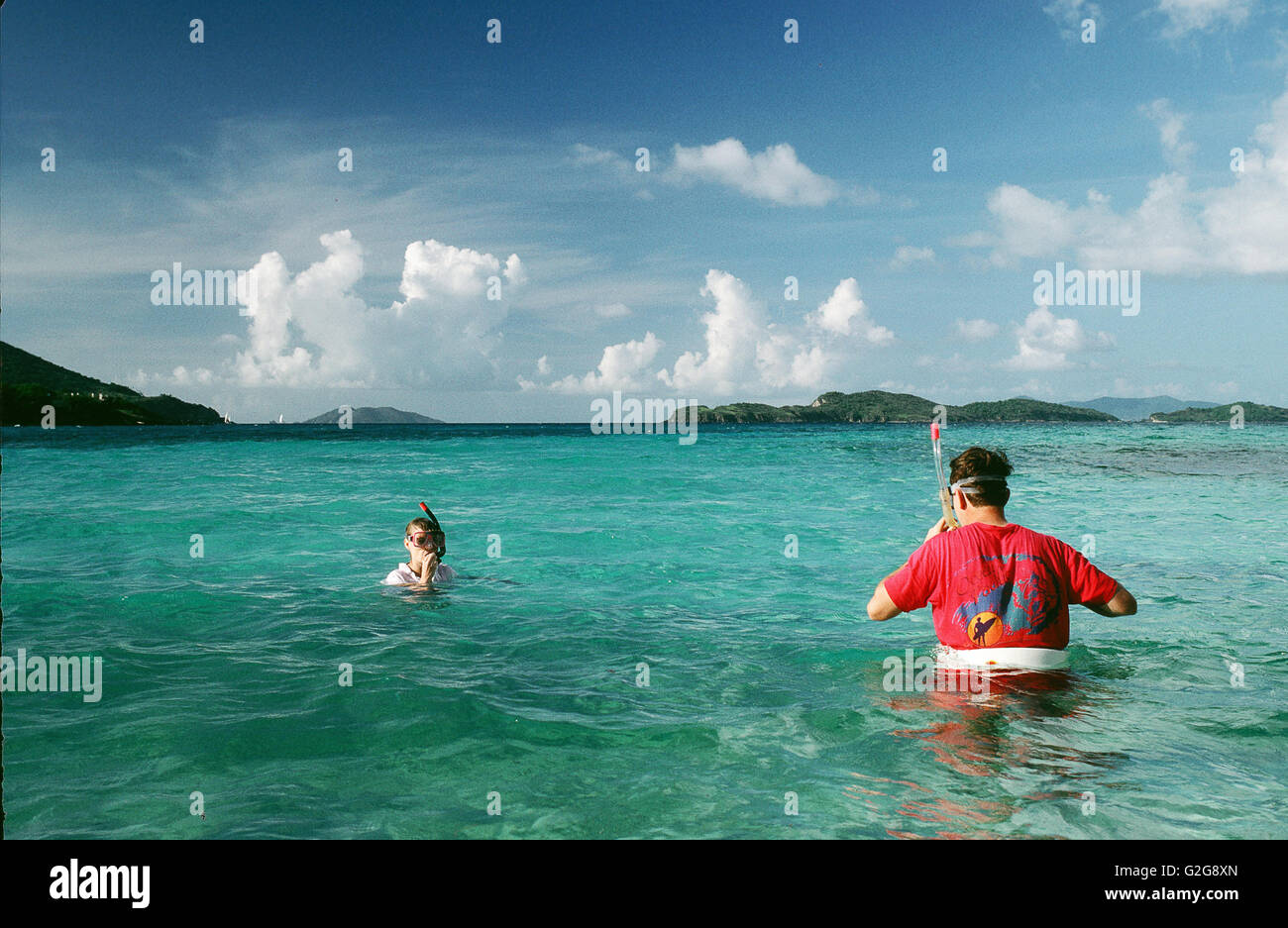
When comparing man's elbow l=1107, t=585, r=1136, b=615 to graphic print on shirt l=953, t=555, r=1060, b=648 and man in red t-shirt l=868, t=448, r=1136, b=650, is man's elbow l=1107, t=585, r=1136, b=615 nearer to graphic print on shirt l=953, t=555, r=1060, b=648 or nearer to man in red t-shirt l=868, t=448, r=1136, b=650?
man in red t-shirt l=868, t=448, r=1136, b=650

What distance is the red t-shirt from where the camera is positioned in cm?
585

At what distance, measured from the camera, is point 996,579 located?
592 centimetres

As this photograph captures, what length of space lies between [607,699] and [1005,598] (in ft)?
11.0

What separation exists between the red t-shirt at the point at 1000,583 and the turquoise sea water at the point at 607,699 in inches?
23.1

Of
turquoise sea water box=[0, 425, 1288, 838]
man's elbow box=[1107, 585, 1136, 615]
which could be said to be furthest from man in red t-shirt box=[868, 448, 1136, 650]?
turquoise sea water box=[0, 425, 1288, 838]

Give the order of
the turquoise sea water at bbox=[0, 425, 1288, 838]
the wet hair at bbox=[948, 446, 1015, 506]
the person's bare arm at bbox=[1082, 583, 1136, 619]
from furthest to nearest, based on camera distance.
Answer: the wet hair at bbox=[948, 446, 1015, 506], the person's bare arm at bbox=[1082, 583, 1136, 619], the turquoise sea water at bbox=[0, 425, 1288, 838]

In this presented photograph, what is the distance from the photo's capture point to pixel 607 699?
7.07 metres

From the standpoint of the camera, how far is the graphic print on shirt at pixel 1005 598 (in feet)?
19.2

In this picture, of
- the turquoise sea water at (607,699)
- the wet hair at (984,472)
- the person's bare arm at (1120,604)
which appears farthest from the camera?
the wet hair at (984,472)

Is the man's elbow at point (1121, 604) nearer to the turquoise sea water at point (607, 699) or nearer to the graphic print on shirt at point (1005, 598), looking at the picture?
the graphic print on shirt at point (1005, 598)

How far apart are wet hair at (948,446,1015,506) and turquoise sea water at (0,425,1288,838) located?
1.51 meters

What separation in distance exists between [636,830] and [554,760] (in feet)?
3.52

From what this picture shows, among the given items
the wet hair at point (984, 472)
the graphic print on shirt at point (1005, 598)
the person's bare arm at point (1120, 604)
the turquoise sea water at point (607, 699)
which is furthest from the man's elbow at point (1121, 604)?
the wet hair at point (984, 472)
